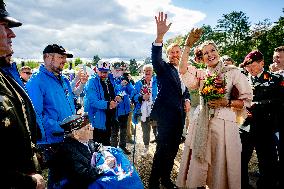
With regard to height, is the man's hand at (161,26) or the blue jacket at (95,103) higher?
the man's hand at (161,26)

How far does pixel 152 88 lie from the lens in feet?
26.2

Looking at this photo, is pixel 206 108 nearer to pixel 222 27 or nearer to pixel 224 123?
pixel 224 123

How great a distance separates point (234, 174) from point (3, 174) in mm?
3662

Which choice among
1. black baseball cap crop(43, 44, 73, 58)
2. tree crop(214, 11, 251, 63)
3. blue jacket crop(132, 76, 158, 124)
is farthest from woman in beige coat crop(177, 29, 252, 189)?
tree crop(214, 11, 251, 63)

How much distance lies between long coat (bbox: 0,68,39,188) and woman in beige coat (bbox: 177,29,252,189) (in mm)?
3219

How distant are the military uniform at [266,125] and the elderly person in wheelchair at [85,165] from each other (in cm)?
265

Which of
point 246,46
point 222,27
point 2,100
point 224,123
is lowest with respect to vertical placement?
point 224,123

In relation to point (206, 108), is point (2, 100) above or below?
above

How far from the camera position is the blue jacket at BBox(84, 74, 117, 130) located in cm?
563

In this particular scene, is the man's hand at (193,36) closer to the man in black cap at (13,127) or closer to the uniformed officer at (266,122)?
the uniformed officer at (266,122)

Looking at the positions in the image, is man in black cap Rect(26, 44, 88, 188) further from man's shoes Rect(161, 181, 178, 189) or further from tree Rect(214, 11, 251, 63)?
tree Rect(214, 11, 251, 63)

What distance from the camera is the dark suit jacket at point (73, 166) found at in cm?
300

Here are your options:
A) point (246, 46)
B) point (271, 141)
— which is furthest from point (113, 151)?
point (246, 46)

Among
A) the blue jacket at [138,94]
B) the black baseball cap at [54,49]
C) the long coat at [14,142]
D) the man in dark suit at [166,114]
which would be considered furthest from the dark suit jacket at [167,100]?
the blue jacket at [138,94]
